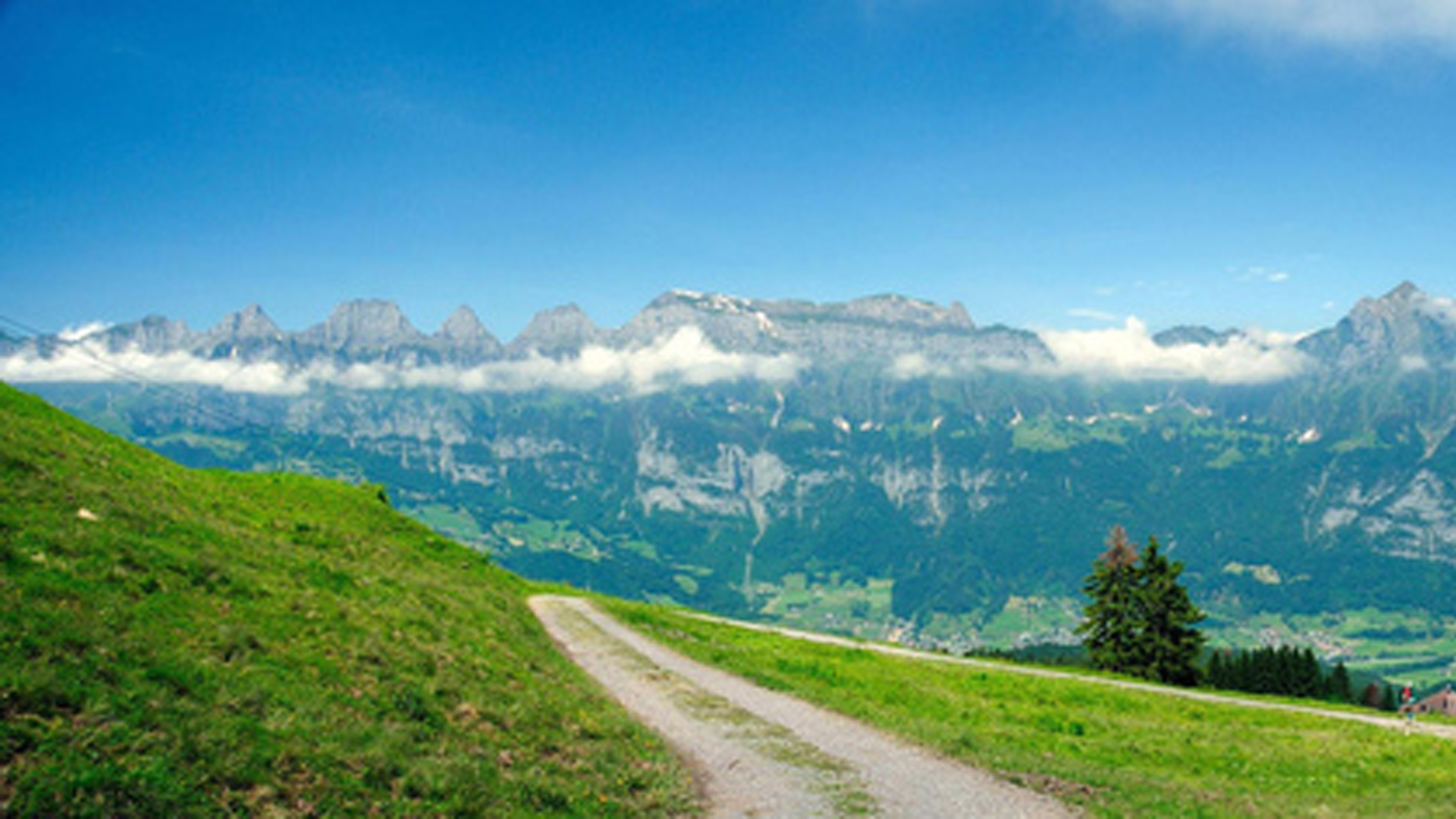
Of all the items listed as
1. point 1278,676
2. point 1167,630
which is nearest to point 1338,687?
point 1278,676

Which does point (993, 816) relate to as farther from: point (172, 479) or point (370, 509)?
point (370, 509)

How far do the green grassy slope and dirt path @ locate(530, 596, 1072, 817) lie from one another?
5.53ft

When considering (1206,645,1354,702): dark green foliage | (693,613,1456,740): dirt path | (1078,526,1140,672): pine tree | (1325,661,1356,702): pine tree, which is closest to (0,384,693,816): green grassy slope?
(693,613,1456,740): dirt path

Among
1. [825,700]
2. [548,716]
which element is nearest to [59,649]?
[548,716]

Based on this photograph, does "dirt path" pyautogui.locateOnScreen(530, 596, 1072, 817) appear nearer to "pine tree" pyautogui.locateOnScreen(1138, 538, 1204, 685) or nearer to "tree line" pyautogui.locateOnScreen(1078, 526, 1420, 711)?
"tree line" pyautogui.locateOnScreen(1078, 526, 1420, 711)

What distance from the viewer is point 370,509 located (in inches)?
2452

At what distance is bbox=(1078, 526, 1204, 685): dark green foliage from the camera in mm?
77812

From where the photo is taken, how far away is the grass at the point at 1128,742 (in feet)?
68.6

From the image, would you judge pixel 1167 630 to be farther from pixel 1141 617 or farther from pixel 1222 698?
pixel 1222 698

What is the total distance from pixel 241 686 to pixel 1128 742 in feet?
94.9

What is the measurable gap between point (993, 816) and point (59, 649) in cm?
1834

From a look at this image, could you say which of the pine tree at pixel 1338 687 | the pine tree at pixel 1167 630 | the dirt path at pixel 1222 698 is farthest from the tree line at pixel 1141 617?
the pine tree at pixel 1338 687

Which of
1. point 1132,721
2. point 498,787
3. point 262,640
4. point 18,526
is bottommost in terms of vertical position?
point 1132,721

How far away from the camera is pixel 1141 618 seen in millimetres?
80000
